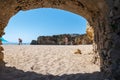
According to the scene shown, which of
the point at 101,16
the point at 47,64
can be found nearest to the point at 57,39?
the point at 47,64

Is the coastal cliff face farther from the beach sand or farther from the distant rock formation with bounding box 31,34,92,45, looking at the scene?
the distant rock formation with bounding box 31,34,92,45

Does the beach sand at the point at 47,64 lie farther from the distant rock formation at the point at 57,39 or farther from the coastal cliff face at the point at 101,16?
the distant rock formation at the point at 57,39

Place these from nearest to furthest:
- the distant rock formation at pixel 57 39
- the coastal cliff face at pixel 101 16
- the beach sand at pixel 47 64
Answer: the coastal cliff face at pixel 101 16
the beach sand at pixel 47 64
the distant rock formation at pixel 57 39

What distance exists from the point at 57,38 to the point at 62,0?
1748cm

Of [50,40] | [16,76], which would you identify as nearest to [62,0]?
[16,76]

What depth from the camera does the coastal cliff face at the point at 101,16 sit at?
5.76 m

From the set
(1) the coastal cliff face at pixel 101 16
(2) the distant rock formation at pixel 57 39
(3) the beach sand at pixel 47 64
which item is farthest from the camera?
(2) the distant rock formation at pixel 57 39

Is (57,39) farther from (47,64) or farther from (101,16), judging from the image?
(101,16)

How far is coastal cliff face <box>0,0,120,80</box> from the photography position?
5.76 metres

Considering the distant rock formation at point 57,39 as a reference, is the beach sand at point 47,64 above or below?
below

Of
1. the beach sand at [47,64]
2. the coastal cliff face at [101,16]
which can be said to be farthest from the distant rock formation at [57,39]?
the coastal cliff face at [101,16]

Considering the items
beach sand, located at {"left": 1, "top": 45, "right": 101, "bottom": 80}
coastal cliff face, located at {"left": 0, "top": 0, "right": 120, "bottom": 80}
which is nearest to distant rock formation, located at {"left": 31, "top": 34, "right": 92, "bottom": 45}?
beach sand, located at {"left": 1, "top": 45, "right": 101, "bottom": 80}

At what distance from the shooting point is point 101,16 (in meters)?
7.09

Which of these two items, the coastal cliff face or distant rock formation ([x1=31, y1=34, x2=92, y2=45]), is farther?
distant rock formation ([x1=31, y1=34, x2=92, y2=45])
